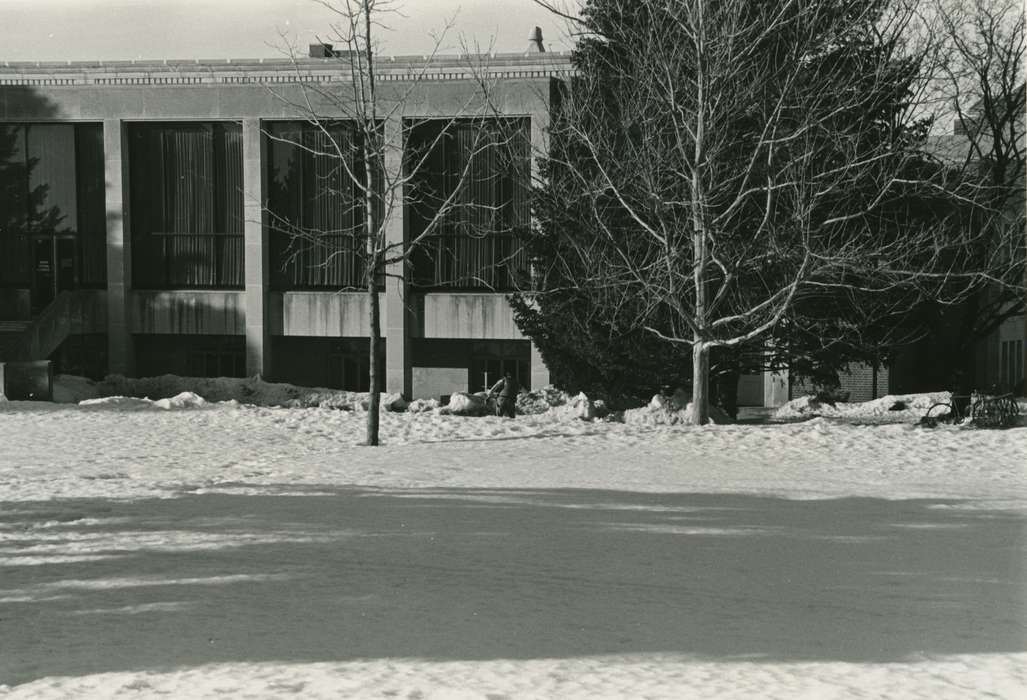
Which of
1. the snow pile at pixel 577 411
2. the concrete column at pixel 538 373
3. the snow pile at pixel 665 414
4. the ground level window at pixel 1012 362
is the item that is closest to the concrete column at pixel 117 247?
the concrete column at pixel 538 373

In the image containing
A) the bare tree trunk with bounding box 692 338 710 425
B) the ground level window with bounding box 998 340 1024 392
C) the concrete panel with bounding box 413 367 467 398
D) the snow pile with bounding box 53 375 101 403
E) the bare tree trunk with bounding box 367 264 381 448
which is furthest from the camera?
the ground level window with bounding box 998 340 1024 392

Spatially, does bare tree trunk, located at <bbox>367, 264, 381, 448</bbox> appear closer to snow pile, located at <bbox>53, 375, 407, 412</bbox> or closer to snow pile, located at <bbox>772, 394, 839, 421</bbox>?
snow pile, located at <bbox>53, 375, 407, 412</bbox>

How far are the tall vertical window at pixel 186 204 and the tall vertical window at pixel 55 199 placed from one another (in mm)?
1070

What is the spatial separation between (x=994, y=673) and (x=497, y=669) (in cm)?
330

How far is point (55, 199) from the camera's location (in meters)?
31.3

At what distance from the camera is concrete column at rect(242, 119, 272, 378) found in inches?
1188

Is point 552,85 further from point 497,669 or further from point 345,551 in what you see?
point 497,669

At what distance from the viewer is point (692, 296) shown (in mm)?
22469

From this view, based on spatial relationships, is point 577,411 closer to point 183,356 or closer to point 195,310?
point 195,310

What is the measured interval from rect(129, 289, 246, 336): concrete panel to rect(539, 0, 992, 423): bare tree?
11.1 m

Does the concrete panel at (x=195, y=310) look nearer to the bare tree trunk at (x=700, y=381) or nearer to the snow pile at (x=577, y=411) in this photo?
the snow pile at (x=577, y=411)

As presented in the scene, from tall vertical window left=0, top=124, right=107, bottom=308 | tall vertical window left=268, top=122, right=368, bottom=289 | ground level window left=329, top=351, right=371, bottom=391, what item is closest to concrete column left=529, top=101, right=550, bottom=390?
tall vertical window left=268, top=122, right=368, bottom=289

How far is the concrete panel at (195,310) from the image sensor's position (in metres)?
30.8

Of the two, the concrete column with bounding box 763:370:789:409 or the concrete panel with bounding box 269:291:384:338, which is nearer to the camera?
the concrete panel with bounding box 269:291:384:338
